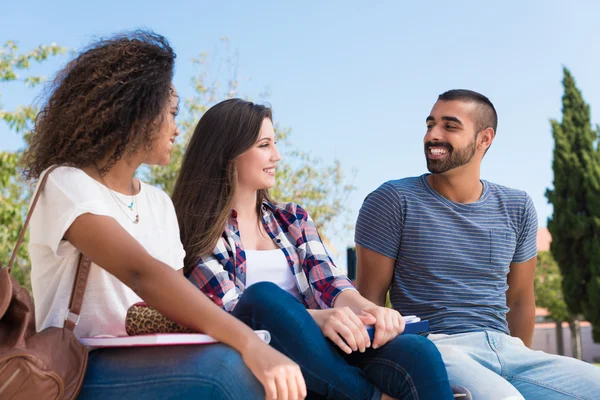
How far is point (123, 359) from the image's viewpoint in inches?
71.4

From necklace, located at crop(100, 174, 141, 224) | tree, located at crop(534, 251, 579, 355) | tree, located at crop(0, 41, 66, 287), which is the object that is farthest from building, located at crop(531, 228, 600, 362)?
necklace, located at crop(100, 174, 141, 224)

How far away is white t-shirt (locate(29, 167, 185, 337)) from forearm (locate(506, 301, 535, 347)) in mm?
2099

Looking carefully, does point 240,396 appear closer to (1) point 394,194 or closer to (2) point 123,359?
(2) point 123,359

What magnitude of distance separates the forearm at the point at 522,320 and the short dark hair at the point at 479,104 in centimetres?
88

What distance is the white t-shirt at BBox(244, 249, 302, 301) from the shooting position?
281 cm

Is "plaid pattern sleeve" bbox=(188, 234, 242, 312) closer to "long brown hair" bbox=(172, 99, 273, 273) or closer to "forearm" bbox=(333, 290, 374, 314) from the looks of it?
"long brown hair" bbox=(172, 99, 273, 273)

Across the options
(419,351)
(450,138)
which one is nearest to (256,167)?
(450,138)

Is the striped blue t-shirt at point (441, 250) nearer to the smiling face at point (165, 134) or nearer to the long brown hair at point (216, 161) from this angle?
the long brown hair at point (216, 161)

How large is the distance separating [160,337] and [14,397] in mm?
349

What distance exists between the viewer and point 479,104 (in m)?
3.56

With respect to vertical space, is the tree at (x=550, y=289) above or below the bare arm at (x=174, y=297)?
below

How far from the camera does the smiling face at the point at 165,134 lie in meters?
2.18

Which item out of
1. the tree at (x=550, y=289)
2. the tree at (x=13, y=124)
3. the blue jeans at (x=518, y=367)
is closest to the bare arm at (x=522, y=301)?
the blue jeans at (x=518, y=367)

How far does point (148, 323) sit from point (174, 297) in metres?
0.13
